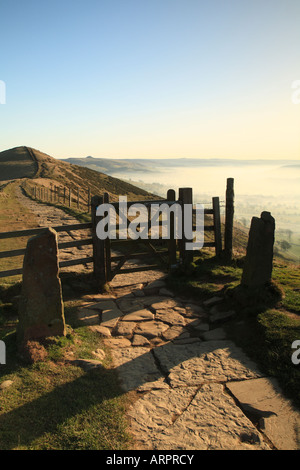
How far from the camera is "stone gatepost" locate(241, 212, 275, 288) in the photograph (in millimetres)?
6742

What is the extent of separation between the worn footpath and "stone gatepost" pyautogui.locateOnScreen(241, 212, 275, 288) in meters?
0.95

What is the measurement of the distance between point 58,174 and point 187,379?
58945mm

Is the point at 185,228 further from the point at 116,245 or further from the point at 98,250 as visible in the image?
the point at 98,250

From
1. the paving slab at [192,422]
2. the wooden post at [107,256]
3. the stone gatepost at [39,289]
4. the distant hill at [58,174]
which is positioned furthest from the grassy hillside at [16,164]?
the paving slab at [192,422]

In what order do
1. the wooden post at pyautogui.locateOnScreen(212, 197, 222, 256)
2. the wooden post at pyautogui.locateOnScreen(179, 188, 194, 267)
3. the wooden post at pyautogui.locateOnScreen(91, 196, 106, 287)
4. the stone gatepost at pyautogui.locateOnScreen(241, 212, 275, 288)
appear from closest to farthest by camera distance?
the stone gatepost at pyautogui.locateOnScreen(241, 212, 275, 288) < the wooden post at pyautogui.locateOnScreen(91, 196, 106, 287) < the wooden post at pyautogui.locateOnScreen(179, 188, 194, 267) < the wooden post at pyautogui.locateOnScreen(212, 197, 222, 256)

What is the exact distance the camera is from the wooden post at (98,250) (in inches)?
315

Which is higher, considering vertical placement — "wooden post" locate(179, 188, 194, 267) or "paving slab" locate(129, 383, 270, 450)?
"wooden post" locate(179, 188, 194, 267)

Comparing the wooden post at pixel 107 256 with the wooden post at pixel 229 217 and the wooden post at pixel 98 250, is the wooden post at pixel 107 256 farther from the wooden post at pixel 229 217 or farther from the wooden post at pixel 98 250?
the wooden post at pixel 229 217

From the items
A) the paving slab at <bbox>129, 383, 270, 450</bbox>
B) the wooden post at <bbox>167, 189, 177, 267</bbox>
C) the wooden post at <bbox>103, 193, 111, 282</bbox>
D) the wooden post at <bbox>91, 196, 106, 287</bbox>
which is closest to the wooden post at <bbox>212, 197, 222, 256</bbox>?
the wooden post at <bbox>167, 189, 177, 267</bbox>

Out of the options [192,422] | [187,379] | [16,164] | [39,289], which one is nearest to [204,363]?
[187,379]

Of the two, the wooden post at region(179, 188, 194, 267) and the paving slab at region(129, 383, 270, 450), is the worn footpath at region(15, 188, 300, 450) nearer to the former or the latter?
the paving slab at region(129, 383, 270, 450)

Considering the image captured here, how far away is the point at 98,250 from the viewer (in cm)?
820
